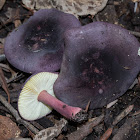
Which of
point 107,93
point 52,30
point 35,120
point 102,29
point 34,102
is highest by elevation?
point 102,29

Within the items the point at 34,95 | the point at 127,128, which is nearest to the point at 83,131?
the point at 127,128

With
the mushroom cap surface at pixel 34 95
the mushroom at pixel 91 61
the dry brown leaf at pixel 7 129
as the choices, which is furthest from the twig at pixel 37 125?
the mushroom at pixel 91 61

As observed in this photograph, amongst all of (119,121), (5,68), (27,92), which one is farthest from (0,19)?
(119,121)

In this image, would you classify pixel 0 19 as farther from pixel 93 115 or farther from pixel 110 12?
pixel 93 115

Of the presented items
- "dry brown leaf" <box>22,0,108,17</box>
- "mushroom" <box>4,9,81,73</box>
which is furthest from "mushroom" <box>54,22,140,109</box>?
"dry brown leaf" <box>22,0,108,17</box>

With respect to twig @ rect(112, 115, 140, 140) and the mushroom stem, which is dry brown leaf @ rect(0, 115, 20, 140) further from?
twig @ rect(112, 115, 140, 140)
